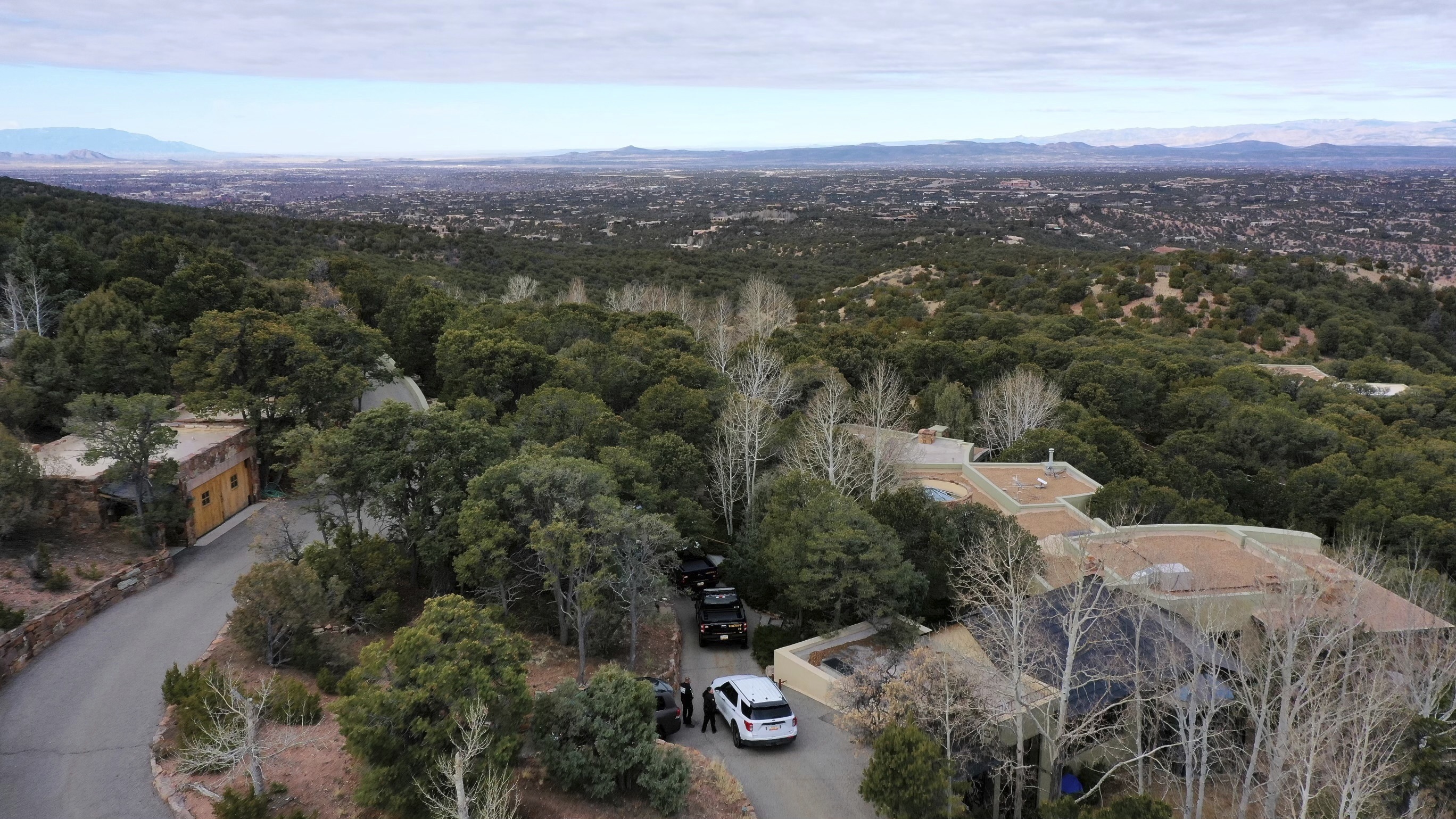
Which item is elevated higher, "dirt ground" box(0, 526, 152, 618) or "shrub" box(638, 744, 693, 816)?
"dirt ground" box(0, 526, 152, 618)

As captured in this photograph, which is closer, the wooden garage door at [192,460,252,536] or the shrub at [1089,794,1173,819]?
the shrub at [1089,794,1173,819]

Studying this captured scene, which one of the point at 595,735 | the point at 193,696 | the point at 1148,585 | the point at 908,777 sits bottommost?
the point at 908,777

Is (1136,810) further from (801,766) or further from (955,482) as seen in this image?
(955,482)

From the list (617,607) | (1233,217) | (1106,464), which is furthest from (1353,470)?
(1233,217)

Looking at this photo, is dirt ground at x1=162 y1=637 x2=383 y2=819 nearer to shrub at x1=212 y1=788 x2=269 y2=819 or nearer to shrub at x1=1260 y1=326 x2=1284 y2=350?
shrub at x1=212 y1=788 x2=269 y2=819

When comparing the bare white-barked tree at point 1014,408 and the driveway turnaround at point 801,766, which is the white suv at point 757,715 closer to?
the driveway turnaround at point 801,766

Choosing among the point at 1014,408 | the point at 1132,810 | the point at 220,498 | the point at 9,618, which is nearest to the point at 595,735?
the point at 1132,810

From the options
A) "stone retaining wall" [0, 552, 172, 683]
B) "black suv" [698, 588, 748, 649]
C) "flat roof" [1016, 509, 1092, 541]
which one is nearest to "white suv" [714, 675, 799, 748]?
"black suv" [698, 588, 748, 649]
